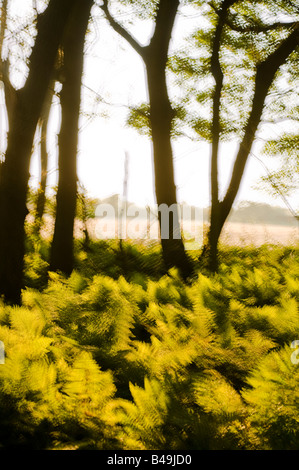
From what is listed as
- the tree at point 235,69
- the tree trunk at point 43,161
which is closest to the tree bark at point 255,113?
the tree at point 235,69

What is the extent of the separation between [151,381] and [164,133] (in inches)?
211

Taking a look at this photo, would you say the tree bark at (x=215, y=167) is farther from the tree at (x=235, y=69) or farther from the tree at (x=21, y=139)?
the tree at (x=21, y=139)

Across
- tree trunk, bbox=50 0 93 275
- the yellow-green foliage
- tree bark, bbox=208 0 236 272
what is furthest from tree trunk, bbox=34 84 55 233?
the yellow-green foliage

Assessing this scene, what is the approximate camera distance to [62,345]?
2443mm

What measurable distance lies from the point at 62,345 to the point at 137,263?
517 cm

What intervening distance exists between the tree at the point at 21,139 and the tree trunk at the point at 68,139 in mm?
1975

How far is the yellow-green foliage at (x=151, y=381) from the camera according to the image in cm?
171

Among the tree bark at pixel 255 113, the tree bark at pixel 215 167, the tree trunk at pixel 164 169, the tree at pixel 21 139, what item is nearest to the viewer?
the tree at pixel 21 139

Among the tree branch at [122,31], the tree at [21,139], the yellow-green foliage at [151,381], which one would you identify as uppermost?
the tree branch at [122,31]

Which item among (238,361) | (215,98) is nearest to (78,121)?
(215,98)

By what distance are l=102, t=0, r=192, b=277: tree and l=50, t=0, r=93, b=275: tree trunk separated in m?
1.28

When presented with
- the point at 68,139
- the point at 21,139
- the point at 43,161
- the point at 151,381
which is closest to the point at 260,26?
the point at 68,139

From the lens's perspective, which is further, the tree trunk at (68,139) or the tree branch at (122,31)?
the tree branch at (122,31)

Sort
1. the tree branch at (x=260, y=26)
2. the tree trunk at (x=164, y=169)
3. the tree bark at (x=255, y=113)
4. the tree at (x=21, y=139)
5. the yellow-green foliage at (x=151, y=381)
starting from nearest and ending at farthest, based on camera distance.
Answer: the yellow-green foliage at (x=151, y=381)
the tree at (x=21, y=139)
the tree trunk at (x=164, y=169)
the tree bark at (x=255, y=113)
the tree branch at (x=260, y=26)
